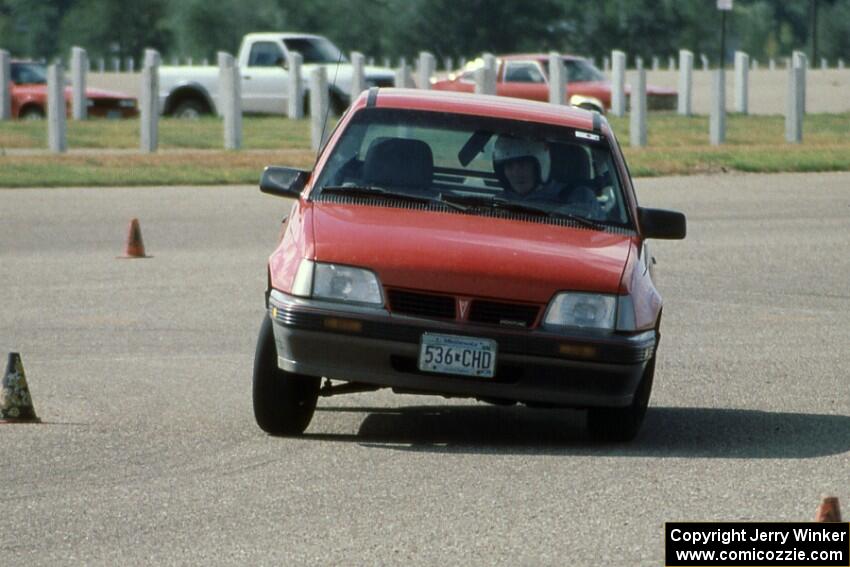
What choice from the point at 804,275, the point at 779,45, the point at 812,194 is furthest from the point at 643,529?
the point at 779,45

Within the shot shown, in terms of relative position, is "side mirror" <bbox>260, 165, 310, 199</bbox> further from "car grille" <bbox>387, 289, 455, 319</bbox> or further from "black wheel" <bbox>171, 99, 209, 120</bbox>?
"black wheel" <bbox>171, 99, 209, 120</bbox>

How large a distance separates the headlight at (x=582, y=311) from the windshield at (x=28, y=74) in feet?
105

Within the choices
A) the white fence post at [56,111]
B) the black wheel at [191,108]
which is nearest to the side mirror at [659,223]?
the white fence post at [56,111]

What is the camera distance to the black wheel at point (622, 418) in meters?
8.44

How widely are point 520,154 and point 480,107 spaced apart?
45 cm

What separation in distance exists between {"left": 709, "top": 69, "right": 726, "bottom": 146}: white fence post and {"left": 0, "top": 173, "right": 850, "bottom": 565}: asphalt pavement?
44.9ft

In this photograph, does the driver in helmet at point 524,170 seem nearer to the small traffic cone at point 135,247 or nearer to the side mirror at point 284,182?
the side mirror at point 284,182

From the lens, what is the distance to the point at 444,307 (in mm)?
8016

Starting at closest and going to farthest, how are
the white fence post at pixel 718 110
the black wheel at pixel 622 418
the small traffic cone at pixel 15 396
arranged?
1. the black wheel at pixel 622 418
2. the small traffic cone at pixel 15 396
3. the white fence post at pixel 718 110

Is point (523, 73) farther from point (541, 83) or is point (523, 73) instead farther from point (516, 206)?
point (516, 206)

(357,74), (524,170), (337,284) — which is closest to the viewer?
(337,284)

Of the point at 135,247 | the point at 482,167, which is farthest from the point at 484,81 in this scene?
the point at 482,167

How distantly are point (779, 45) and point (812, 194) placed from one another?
257 ft

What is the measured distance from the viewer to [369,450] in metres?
8.16
